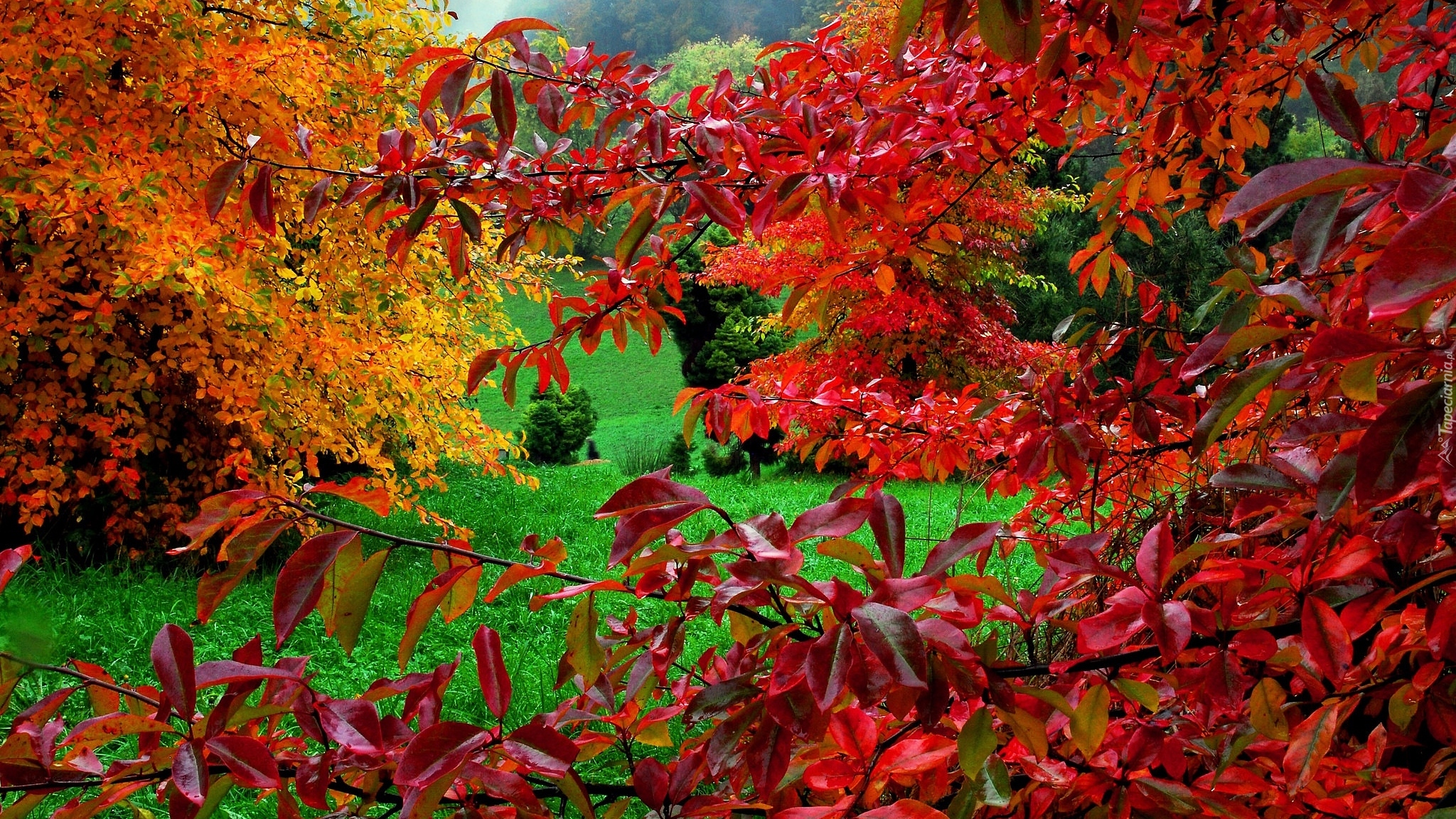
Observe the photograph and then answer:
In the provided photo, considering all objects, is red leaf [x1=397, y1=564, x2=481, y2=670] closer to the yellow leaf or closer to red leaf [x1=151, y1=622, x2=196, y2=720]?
red leaf [x1=151, y1=622, x2=196, y2=720]

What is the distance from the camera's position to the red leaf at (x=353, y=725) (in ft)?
2.33

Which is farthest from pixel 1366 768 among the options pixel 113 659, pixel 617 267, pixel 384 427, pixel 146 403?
pixel 146 403

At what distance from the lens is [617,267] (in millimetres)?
1224

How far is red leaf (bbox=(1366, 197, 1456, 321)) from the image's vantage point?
1.08 feet

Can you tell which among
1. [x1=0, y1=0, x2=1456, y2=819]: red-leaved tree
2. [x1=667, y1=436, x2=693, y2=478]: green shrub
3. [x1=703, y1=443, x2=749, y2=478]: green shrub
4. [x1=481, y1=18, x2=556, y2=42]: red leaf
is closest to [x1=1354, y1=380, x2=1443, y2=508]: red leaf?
[x1=0, y1=0, x2=1456, y2=819]: red-leaved tree

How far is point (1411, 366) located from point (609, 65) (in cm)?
111

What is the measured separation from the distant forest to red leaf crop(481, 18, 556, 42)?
1237 inches

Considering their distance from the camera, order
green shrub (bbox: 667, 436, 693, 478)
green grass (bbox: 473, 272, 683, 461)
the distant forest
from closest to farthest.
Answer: green shrub (bbox: 667, 436, 693, 478) → green grass (bbox: 473, 272, 683, 461) → the distant forest

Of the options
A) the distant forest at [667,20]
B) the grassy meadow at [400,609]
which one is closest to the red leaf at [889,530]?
the grassy meadow at [400,609]

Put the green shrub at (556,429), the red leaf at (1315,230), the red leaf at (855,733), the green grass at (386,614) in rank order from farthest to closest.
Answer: the green shrub at (556,429)
the green grass at (386,614)
the red leaf at (855,733)
the red leaf at (1315,230)

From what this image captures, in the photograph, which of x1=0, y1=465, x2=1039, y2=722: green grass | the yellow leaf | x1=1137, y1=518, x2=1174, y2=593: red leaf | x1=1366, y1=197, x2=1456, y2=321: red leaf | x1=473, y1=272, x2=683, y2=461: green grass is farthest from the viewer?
x1=473, y1=272, x2=683, y2=461: green grass

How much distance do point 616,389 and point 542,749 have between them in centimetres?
2254

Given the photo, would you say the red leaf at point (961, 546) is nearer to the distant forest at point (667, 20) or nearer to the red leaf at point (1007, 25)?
the red leaf at point (1007, 25)

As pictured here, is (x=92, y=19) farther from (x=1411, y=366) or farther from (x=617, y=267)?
(x=1411, y=366)
